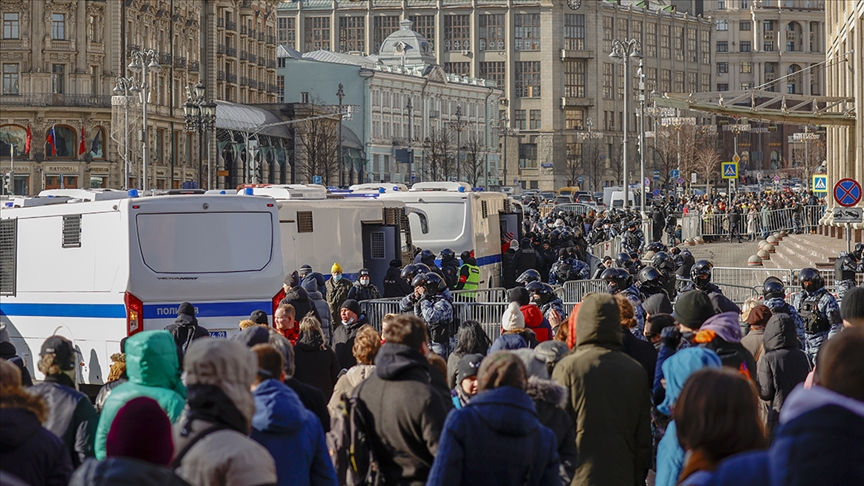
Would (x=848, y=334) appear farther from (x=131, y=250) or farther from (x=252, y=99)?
(x=252, y=99)

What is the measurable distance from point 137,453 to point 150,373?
2.19 meters

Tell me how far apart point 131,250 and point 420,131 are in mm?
108724

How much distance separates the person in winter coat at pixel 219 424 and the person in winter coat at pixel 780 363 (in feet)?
17.0

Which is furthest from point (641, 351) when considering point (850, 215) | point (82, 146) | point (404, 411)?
point (82, 146)

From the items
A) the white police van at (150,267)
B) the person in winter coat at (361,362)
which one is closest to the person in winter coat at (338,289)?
the white police van at (150,267)

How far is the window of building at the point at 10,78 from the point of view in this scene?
2891 inches

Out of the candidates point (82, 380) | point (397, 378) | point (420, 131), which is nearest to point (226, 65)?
point (420, 131)

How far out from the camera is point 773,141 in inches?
6447

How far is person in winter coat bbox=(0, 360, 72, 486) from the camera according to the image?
569 cm

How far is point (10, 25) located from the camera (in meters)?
73.3

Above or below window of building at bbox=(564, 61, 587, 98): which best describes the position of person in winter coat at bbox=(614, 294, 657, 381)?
below

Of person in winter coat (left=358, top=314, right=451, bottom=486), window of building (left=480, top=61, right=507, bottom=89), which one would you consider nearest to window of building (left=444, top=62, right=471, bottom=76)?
window of building (left=480, top=61, right=507, bottom=89)

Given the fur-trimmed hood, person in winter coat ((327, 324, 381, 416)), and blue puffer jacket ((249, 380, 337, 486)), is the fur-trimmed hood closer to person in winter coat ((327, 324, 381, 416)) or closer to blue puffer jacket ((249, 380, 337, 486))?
blue puffer jacket ((249, 380, 337, 486))

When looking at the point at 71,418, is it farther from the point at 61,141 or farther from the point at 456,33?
the point at 456,33
